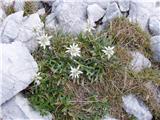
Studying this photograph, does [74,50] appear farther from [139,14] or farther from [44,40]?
[139,14]

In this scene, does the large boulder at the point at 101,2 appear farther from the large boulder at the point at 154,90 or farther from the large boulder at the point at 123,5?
the large boulder at the point at 154,90

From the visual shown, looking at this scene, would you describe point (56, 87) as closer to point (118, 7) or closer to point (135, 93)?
point (135, 93)

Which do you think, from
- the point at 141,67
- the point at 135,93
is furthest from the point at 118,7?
the point at 135,93

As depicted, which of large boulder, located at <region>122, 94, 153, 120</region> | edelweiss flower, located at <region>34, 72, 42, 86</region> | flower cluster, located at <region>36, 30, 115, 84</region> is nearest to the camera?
edelweiss flower, located at <region>34, 72, 42, 86</region>

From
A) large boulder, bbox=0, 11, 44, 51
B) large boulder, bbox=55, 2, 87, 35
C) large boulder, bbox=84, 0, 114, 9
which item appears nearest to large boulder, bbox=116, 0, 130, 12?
large boulder, bbox=84, 0, 114, 9

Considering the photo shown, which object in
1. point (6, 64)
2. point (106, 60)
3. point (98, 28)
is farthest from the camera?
point (98, 28)

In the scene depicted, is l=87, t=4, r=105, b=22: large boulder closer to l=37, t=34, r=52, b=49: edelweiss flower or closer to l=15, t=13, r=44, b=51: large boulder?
l=15, t=13, r=44, b=51: large boulder

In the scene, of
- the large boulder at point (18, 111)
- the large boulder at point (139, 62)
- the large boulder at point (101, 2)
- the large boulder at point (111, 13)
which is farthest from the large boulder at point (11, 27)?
the large boulder at point (139, 62)
